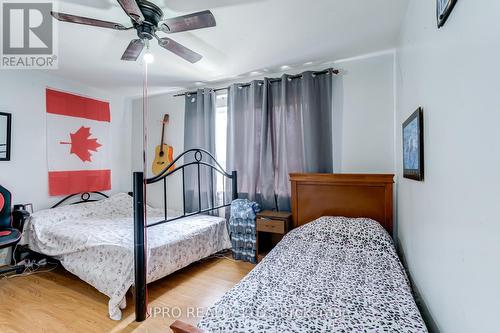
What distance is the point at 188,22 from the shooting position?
1.60m

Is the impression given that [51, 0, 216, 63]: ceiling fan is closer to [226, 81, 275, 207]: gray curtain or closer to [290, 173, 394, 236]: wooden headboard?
[226, 81, 275, 207]: gray curtain

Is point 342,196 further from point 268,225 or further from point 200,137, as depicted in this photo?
point 200,137

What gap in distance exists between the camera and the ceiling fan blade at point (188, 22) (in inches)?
60.0

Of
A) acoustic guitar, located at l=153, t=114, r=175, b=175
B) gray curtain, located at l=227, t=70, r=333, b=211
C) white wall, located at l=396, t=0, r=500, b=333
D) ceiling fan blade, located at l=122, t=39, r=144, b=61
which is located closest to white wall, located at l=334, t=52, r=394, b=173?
gray curtain, located at l=227, t=70, r=333, b=211

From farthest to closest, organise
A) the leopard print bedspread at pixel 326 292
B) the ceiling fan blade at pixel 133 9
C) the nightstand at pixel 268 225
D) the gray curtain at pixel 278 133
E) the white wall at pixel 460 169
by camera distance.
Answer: the gray curtain at pixel 278 133
the nightstand at pixel 268 225
the ceiling fan blade at pixel 133 9
the leopard print bedspread at pixel 326 292
the white wall at pixel 460 169

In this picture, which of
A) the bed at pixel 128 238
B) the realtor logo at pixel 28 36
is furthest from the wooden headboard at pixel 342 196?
the realtor logo at pixel 28 36

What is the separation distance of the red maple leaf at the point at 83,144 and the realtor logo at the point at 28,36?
940mm

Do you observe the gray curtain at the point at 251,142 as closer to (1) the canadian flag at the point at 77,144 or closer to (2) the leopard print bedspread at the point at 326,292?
(2) the leopard print bedspread at the point at 326,292

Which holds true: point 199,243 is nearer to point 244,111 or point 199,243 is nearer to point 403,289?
point 244,111

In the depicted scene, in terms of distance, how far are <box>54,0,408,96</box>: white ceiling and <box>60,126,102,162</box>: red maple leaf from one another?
2.47 ft

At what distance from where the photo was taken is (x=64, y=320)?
1.89 meters

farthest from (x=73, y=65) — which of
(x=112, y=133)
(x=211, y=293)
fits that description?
(x=211, y=293)

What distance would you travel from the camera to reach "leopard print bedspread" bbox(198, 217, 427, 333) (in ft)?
3.50

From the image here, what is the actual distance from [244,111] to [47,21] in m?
2.07
